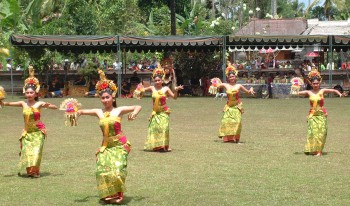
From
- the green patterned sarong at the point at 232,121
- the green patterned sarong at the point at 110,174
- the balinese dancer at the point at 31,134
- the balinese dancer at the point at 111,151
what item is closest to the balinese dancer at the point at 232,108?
the green patterned sarong at the point at 232,121

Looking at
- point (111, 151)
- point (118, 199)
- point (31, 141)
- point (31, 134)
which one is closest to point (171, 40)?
point (31, 134)

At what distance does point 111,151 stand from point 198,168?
3607mm

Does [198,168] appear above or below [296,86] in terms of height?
below

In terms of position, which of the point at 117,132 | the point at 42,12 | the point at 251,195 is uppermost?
the point at 42,12

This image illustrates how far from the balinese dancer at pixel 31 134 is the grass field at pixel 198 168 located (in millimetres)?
259

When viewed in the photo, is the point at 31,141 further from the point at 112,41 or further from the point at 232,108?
the point at 112,41

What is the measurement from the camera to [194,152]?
16531mm

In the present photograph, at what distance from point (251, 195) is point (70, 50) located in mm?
30789

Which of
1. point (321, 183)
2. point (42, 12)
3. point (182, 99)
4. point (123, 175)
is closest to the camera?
point (123, 175)

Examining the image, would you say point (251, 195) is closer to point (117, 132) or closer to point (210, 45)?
point (117, 132)

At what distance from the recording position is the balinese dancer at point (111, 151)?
10461 mm

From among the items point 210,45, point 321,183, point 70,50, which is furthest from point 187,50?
point 321,183

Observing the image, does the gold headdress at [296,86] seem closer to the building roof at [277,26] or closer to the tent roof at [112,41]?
the tent roof at [112,41]

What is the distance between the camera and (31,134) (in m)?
13.2
